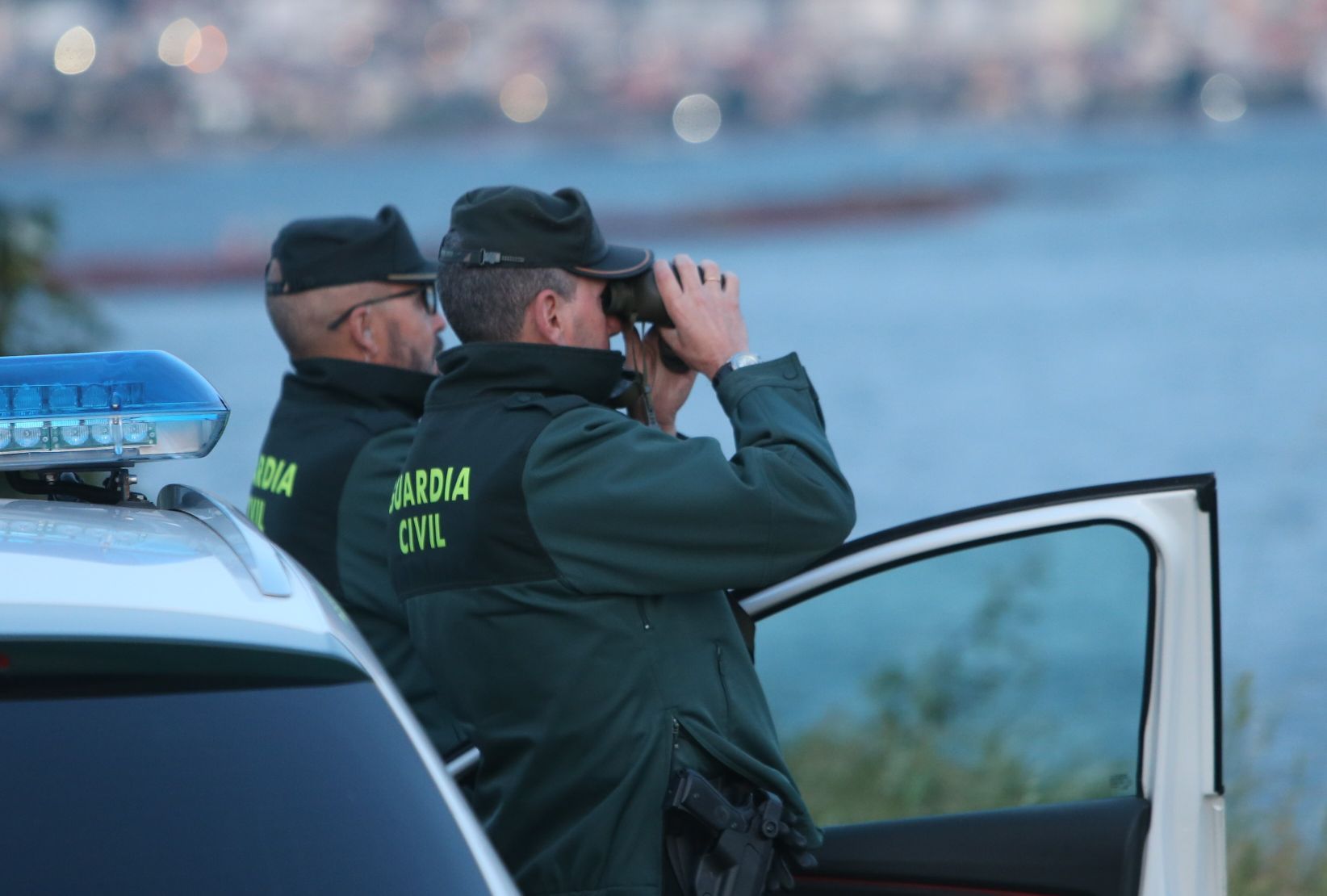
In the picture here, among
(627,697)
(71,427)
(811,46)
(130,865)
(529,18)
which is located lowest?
(130,865)

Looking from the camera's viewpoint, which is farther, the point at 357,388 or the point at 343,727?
the point at 357,388

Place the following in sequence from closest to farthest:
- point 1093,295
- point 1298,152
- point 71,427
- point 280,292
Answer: point 71,427 → point 280,292 → point 1093,295 → point 1298,152

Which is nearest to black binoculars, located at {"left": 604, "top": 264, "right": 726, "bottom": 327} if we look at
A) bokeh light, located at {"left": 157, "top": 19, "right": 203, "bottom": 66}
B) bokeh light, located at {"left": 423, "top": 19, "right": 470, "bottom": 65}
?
bokeh light, located at {"left": 157, "top": 19, "right": 203, "bottom": 66}

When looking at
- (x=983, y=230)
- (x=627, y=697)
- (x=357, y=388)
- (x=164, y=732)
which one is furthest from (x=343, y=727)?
(x=983, y=230)

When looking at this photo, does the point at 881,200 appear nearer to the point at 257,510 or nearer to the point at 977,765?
the point at 977,765

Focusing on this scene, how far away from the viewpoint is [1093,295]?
Answer: 44.8 m

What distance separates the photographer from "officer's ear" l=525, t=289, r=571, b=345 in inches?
97.9

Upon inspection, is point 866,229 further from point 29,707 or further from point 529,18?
point 29,707

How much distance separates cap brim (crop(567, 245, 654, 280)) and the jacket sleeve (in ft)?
0.88

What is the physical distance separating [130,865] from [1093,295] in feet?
148

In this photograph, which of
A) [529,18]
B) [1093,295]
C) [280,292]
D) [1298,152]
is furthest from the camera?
[529,18]

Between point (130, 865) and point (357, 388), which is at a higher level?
point (357, 388)

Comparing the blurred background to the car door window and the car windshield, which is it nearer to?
the car door window

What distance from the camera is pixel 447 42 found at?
3873 inches
